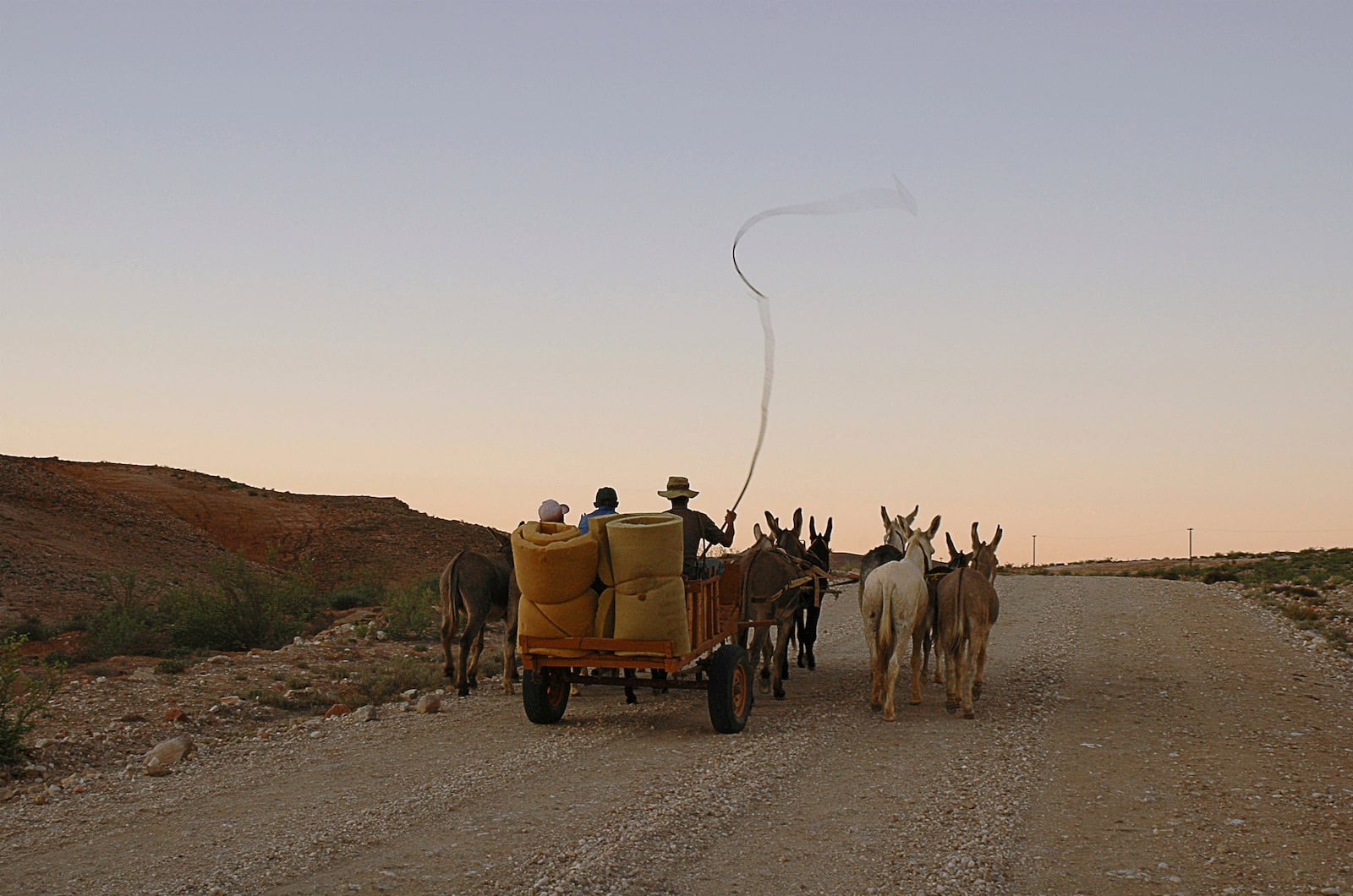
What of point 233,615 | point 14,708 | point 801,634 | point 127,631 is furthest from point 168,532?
point 801,634

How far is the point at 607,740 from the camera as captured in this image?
1098cm

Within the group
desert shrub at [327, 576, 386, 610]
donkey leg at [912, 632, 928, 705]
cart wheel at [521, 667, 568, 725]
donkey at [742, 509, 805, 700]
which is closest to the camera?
cart wheel at [521, 667, 568, 725]

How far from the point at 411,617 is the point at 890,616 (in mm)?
11404

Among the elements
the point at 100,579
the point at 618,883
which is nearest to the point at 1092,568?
the point at 100,579

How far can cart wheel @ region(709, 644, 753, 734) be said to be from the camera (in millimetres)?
10906

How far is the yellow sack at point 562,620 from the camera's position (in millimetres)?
10766

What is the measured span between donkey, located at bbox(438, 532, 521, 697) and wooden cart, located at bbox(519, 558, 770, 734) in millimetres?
2394

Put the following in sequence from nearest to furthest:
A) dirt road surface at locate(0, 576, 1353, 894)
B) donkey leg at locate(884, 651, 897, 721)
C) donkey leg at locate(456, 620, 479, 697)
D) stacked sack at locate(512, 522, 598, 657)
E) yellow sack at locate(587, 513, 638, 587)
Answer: dirt road surface at locate(0, 576, 1353, 894)
stacked sack at locate(512, 522, 598, 657)
yellow sack at locate(587, 513, 638, 587)
donkey leg at locate(884, 651, 897, 721)
donkey leg at locate(456, 620, 479, 697)

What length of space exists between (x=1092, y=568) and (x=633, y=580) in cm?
4989

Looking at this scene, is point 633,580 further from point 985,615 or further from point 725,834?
point 985,615

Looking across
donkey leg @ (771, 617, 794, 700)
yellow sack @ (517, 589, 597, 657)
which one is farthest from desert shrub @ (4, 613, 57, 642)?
donkey leg @ (771, 617, 794, 700)

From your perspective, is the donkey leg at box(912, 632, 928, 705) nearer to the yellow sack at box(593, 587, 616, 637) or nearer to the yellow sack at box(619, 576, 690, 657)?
the yellow sack at box(619, 576, 690, 657)

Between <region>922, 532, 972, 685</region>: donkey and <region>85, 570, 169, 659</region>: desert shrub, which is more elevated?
<region>922, 532, 972, 685</region>: donkey

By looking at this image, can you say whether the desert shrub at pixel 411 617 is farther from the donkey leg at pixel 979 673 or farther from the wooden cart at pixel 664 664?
the donkey leg at pixel 979 673
